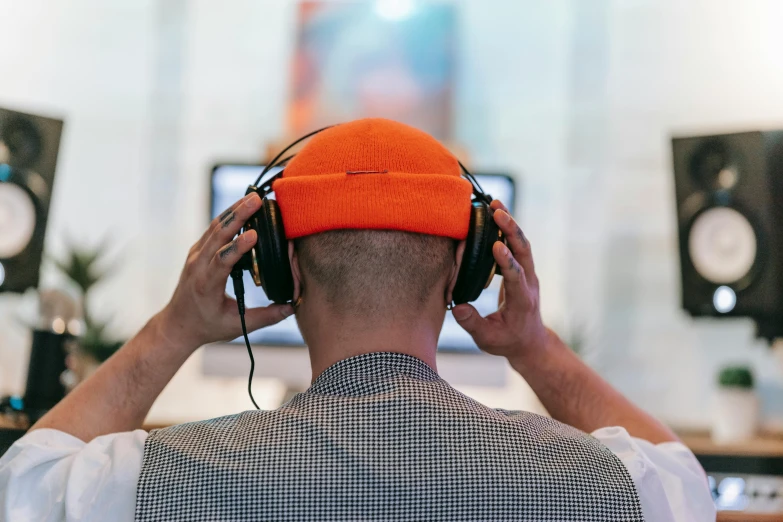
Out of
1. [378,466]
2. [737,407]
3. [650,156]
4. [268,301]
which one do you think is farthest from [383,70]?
[378,466]

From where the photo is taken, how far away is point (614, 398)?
105 centimetres

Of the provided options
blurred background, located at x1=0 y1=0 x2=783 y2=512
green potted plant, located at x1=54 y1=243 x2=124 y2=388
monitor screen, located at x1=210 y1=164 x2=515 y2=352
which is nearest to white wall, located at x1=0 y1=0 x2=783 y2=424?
blurred background, located at x1=0 y1=0 x2=783 y2=512

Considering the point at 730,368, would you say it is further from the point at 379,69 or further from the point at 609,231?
the point at 379,69

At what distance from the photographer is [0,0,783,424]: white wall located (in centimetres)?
248

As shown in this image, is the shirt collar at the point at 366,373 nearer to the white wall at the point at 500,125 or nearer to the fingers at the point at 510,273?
the fingers at the point at 510,273

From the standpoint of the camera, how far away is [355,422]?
2.49 ft

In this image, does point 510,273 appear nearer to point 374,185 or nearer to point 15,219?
point 374,185

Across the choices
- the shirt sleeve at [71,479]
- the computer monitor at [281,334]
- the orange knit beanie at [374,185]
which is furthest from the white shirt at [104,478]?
the computer monitor at [281,334]

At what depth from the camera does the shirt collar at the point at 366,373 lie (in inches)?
31.6

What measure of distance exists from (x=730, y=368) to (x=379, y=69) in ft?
5.28

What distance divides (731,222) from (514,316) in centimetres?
97

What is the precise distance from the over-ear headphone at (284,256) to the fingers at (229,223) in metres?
Result: 0.01

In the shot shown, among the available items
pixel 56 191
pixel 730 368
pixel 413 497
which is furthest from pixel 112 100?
pixel 413 497

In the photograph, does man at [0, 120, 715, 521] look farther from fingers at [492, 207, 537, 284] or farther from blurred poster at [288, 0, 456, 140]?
blurred poster at [288, 0, 456, 140]
